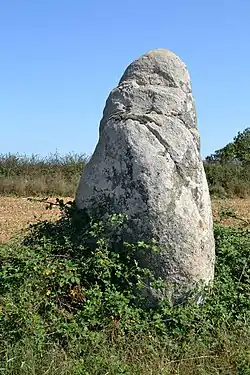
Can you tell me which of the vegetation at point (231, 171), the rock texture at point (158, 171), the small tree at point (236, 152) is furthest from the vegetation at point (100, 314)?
the vegetation at point (231, 171)

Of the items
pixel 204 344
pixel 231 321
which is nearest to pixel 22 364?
pixel 204 344

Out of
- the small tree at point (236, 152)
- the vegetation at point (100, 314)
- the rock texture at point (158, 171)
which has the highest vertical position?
the small tree at point (236, 152)

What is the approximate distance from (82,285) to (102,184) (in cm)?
93

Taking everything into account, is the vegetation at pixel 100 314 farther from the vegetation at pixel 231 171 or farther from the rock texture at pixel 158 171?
the vegetation at pixel 231 171

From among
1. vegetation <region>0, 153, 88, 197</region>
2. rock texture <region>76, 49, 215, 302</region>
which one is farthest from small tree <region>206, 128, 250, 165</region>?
rock texture <region>76, 49, 215, 302</region>

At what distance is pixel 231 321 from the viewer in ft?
16.6

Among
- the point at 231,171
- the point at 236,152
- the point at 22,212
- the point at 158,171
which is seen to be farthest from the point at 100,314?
the point at 231,171

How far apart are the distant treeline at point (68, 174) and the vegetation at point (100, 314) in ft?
66.6

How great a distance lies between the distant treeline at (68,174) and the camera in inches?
1051

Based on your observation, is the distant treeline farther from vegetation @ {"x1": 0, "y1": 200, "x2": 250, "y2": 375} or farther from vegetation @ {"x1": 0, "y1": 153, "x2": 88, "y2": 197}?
vegetation @ {"x1": 0, "y1": 200, "x2": 250, "y2": 375}

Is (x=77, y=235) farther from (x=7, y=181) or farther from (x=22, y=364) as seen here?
(x=7, y=181)

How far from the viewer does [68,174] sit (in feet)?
93.8

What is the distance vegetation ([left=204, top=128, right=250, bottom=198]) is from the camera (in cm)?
2689

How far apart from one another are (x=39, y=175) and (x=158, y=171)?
23.3 meters
